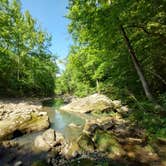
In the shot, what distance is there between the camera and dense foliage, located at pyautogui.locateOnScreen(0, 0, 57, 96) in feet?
82.7

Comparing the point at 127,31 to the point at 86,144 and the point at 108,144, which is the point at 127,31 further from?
the point at 86,144

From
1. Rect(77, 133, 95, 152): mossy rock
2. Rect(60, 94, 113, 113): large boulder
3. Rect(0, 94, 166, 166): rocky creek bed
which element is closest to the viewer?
Rect(0, 94, 166, 166): rocky creek bed

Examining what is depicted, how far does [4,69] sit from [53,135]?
20619 millimetres

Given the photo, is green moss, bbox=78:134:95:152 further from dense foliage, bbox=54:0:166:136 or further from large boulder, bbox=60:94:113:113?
large boulder, bbox=60:94:113:113

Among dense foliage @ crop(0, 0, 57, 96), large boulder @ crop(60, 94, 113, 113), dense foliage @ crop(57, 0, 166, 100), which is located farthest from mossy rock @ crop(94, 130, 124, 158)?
dense foliage @ crop(0, 0, 57, 96)

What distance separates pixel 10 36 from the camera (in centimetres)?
2575

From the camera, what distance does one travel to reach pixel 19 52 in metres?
27.9

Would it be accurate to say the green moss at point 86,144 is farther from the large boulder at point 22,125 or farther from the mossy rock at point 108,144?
the large boulder at point 22,125

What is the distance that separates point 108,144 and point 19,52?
23.9 meters

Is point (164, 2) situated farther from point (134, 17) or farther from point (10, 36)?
point (10, 36)

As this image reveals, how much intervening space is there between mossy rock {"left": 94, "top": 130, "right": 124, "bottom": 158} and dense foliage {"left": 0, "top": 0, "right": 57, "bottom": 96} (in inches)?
818

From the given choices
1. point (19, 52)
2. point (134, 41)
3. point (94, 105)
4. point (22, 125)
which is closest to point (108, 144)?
point (22, 125)

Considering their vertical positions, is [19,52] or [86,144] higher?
[19,52]

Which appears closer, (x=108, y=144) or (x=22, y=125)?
(x=108, y=144)
